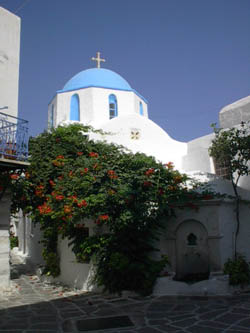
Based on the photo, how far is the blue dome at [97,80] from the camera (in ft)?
61.2

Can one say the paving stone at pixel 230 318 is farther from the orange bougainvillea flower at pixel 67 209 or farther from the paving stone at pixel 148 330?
the orange bougainvillea flower at pixel 67 209

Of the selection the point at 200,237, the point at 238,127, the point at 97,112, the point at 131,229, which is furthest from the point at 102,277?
the point at 97,112

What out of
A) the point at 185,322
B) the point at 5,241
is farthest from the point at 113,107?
the point at 185,322

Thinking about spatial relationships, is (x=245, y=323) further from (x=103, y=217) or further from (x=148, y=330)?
(x=103, y=217)

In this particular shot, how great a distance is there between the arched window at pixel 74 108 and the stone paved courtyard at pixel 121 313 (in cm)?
1139

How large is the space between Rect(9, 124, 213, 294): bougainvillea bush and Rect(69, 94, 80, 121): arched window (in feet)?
27.6

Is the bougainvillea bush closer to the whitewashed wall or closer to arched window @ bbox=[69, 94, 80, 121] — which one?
the whitewashed wall

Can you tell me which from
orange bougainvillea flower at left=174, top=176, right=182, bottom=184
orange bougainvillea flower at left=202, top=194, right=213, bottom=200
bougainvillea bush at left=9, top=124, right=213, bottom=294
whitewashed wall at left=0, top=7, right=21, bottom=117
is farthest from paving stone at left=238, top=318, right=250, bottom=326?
whitewashed wall at left=0, top=7, right=21, bottom=117

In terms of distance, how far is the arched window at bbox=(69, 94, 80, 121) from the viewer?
18.6 metres

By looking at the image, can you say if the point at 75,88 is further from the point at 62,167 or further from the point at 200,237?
the point at 200,237

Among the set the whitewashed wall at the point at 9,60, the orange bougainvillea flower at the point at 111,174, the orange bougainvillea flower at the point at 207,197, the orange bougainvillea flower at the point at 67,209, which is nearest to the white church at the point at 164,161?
the orange bougainvillea flower at the point at 207,197

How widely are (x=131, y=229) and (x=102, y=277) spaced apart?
147cm

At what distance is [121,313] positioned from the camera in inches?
268

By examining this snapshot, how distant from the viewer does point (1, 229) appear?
30.9 ft
